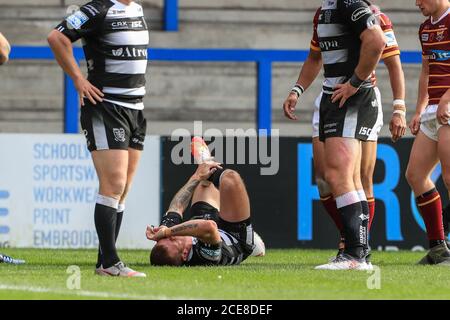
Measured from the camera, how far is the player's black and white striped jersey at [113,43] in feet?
24.0

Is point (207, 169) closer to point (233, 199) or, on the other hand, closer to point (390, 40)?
point (233, 199)

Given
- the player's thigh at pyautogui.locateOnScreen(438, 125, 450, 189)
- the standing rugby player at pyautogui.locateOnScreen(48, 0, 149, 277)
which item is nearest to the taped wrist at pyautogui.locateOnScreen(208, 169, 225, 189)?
the standing rugby player at pyautogui.locateOnScreen(48, 0, 149, 277)

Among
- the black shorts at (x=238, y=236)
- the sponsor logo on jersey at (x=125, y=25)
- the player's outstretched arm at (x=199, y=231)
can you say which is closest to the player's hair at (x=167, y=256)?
the player's outstretched arm at (x=199, y=231)

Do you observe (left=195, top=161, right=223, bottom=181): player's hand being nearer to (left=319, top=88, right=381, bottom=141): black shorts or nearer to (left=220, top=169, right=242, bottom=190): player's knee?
(left=220, top=169, right=242, bottom=190): player's knee

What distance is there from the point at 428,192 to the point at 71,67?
3119 mm

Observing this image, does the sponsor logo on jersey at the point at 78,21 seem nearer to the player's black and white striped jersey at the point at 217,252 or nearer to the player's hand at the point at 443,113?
the player's black and white striped jersey at the point at 217,252

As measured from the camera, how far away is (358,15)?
25.3 ft

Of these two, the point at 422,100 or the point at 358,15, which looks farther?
the point at 422,100

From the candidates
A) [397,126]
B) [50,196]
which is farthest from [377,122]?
[50,196]

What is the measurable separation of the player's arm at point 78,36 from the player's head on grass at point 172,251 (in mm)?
1503

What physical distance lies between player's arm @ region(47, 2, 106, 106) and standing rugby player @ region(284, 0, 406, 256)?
1697 mm

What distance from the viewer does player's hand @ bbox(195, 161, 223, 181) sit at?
8953 millimetres
